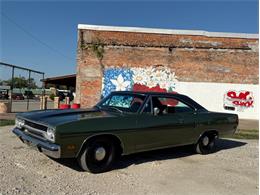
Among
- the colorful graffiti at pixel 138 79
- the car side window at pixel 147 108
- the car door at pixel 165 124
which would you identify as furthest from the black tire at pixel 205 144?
the colorful graffiti at pixel 138 79

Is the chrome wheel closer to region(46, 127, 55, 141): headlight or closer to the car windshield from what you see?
region(46, 127, 55, 141): headlight

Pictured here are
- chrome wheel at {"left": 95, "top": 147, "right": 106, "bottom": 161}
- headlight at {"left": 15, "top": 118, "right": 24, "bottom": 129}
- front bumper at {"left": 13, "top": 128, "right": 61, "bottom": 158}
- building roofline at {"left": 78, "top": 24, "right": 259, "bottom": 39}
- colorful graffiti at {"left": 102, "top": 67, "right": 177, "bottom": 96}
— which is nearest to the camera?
front bumper at {"left": 13, "top": 128, "right": 61, "bottom": 158}

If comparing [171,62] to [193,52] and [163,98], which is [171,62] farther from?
[163,98]

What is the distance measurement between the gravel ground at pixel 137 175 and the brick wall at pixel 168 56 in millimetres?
9873

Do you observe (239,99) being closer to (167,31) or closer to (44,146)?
(167,31)

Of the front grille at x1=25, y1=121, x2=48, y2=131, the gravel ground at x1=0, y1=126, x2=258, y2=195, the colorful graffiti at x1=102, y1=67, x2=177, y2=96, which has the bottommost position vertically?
the gravel ground at x1=0, y1=126, x2=258, y2=195

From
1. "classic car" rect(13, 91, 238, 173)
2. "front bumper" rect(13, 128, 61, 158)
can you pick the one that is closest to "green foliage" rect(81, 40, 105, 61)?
"classic car" rect(13, 91, 238, 173)

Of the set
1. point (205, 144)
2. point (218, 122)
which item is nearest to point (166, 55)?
point (218, 122)

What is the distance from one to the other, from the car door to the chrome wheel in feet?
2.37

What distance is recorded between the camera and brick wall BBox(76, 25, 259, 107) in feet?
53.3

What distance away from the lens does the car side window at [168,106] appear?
5952mm

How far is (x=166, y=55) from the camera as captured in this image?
16.6m

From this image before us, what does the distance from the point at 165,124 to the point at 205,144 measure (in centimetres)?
175

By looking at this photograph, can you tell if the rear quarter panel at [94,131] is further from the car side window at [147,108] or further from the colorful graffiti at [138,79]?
the colorful graffiti at [138,79]
